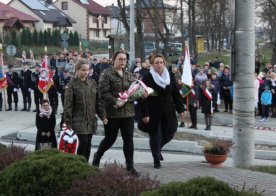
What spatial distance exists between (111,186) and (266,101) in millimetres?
16560

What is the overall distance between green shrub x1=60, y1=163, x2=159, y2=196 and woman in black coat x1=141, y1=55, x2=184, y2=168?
2939 millimetres

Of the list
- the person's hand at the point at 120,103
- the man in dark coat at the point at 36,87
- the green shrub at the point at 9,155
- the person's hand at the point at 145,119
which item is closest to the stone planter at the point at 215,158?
the person's hand at the point at 145,119

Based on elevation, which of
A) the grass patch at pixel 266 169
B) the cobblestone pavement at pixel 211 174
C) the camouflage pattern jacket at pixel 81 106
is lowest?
the grass patch at pixel 266 169

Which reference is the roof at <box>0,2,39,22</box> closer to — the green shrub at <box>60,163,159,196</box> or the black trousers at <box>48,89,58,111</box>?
the black trousers at <box>48,89,58,111</box>

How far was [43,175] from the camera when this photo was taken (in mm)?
6098

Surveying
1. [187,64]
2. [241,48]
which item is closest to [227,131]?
[187,64]

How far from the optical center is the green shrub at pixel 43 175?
19.8 ft

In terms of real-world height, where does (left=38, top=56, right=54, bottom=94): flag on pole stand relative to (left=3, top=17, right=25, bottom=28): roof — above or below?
below

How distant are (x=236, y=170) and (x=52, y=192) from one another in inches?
156

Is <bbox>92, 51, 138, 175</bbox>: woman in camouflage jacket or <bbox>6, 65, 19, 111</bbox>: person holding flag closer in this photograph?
<bbox>92, 51, 138, 175</bbox>: woman in camouflage jacket

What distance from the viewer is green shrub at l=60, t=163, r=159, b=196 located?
5.55 m

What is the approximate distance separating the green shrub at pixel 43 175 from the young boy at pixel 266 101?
52.3ft

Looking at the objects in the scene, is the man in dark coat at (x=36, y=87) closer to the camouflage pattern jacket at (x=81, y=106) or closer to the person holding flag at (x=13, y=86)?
the person holding flag at (x=13, y=86)

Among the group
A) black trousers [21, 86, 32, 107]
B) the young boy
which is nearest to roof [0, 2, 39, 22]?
black trousers [21, 86, 32, 107]
